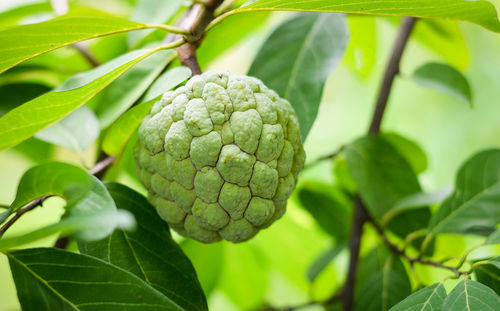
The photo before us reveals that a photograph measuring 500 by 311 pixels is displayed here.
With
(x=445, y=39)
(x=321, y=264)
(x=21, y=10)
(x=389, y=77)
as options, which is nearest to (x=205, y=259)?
(x=321, y=264)

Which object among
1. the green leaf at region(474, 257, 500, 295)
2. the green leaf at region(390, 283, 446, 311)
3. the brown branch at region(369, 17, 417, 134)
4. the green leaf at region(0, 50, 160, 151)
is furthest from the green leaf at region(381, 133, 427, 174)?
the green leaf at region(0, 50, 160, 151)

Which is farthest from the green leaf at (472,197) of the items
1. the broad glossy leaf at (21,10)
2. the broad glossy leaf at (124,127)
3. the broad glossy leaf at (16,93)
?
the broad glossy leaf at (21,10)

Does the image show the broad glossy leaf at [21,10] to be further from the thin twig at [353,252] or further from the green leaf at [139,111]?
the thin twig at [353,252]

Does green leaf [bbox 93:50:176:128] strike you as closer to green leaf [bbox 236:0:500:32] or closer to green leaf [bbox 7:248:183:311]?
green leaf [bbox 236:0:500:32]

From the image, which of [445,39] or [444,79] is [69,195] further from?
[445,39]

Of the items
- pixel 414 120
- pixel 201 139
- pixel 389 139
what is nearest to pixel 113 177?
pixel 201 139
